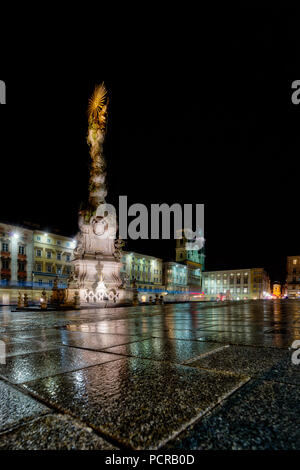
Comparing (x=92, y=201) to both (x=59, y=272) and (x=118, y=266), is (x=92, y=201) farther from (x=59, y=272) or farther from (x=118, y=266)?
(x=59, y=272)

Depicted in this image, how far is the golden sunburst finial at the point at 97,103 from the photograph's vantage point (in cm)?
2916

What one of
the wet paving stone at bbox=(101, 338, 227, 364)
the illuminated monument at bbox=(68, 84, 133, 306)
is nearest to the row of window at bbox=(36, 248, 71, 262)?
the illuminated monument at bbox=(68, 84, 133, 306)

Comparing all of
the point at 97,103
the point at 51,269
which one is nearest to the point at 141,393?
the point at 97,103

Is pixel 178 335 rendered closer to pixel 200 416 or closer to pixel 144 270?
pixel 200 416

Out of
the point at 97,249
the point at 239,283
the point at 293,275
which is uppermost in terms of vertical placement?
the point at 97,249

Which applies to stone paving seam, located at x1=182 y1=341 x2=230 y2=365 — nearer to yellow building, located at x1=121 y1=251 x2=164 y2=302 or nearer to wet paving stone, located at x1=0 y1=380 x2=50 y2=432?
wet paving stone, located at x1=0 y1=380 x2=50 y2=432

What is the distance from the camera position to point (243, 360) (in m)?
2.43

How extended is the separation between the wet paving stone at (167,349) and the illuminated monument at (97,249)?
18.5 metres

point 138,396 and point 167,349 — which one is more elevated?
point 138,396

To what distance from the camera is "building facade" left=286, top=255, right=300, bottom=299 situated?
3362 inches

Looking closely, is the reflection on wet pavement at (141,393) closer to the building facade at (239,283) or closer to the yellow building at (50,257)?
the yellow building at (50,257)

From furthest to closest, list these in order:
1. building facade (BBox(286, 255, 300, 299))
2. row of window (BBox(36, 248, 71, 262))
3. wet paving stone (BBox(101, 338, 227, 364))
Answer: building facade (BBox(286, 255, 300, 299))
row of window (BBox(36, 248, 71, 262))
wet paving stone (BBox(101, 338, 227, 364))

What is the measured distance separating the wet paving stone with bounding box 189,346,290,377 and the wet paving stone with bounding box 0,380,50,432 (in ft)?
4.31

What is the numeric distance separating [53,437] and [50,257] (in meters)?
56.8
